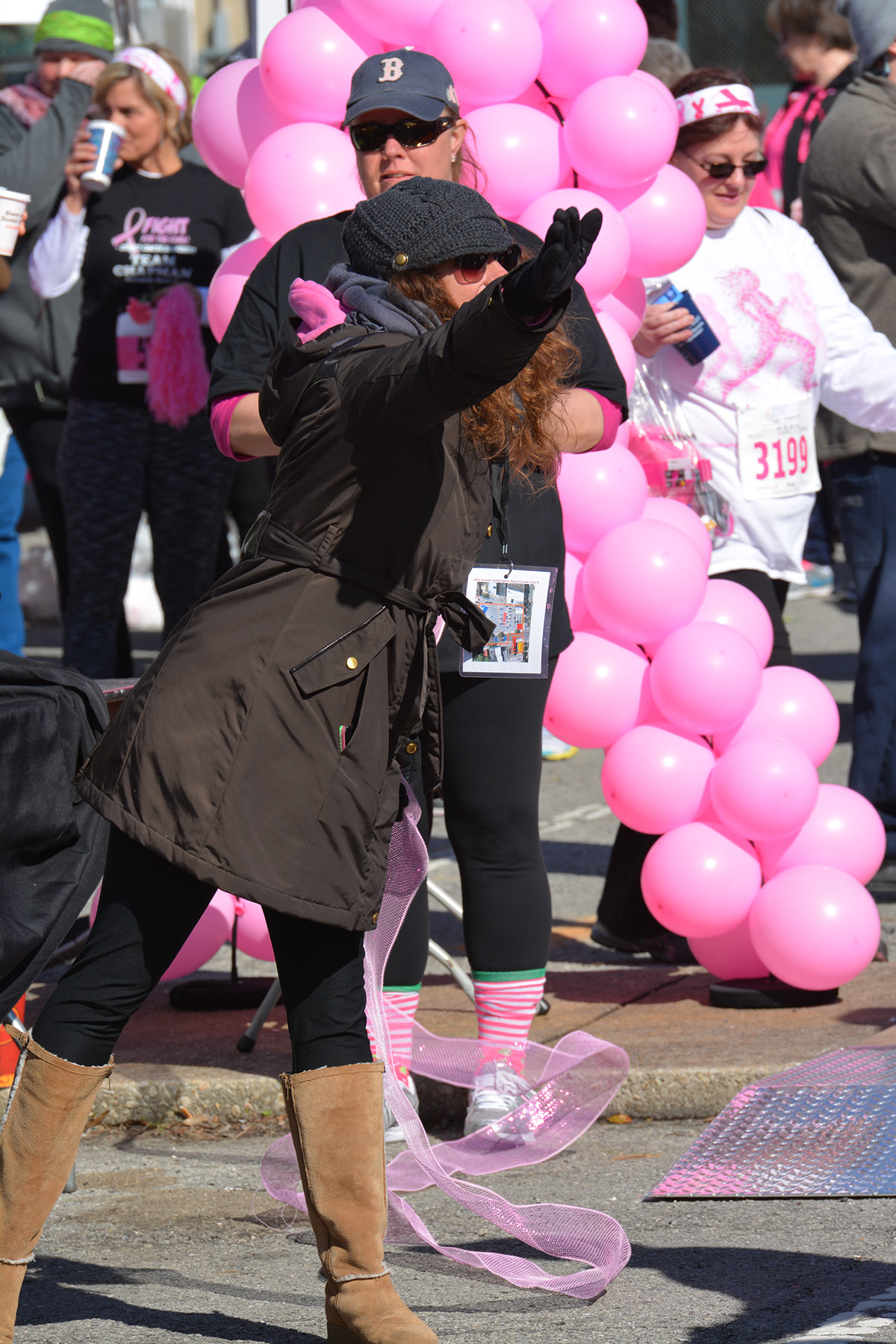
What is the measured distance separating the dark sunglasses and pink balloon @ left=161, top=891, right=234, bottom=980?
7.03 feet

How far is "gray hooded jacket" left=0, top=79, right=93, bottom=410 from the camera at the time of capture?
6.17m

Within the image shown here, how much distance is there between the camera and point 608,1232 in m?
3.13

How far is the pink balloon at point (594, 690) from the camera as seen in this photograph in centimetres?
425

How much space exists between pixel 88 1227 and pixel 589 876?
9.18ft

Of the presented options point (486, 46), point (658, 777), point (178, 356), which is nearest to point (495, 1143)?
point (658, 777)

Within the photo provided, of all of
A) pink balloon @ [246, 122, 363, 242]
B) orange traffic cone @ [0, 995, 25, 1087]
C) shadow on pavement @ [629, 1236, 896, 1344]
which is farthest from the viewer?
pink balloon @ [246, 122, 363, 242]

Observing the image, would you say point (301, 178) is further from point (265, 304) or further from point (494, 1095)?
point (494, 1095)

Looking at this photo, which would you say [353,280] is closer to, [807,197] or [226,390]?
[226,390]

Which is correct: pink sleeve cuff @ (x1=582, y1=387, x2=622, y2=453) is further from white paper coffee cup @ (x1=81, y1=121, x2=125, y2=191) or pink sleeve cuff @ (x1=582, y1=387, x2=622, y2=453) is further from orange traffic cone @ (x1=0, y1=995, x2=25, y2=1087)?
white paper coffee cup @ (x1=81, y1=121, x2=125, y2=191)

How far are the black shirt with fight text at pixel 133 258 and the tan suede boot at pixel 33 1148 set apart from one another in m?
3.89

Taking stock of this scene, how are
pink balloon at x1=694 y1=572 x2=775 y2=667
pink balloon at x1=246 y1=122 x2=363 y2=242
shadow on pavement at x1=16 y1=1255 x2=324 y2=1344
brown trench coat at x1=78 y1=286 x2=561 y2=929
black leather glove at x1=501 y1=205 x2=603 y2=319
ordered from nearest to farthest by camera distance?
black leather glove at x1=501 y1=205 x2=603 y2=319 → brown trench coat at x1=78 y1=286 x2=561 y2=929 → shadow on pavement at x1=16 y1=1255 x2=324 y2=1344 → pink balloon at x1=246 y1=122 x2=363 y2=242 → pink balloon at x1=694 y1=572 x2=775 y2=667

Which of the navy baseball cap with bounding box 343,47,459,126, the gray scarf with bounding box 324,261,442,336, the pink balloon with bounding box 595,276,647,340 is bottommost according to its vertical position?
the pink balloon with bounding box 595,276,647,340

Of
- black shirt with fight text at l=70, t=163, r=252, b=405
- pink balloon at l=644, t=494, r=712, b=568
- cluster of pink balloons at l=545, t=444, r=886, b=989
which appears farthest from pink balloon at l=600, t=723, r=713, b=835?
black shirt with fight text at l=70, t=163, r=252, b=405

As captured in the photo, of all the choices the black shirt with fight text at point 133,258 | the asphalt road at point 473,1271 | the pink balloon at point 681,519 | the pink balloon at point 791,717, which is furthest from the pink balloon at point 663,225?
the black shirt with fight text at point 133,258
